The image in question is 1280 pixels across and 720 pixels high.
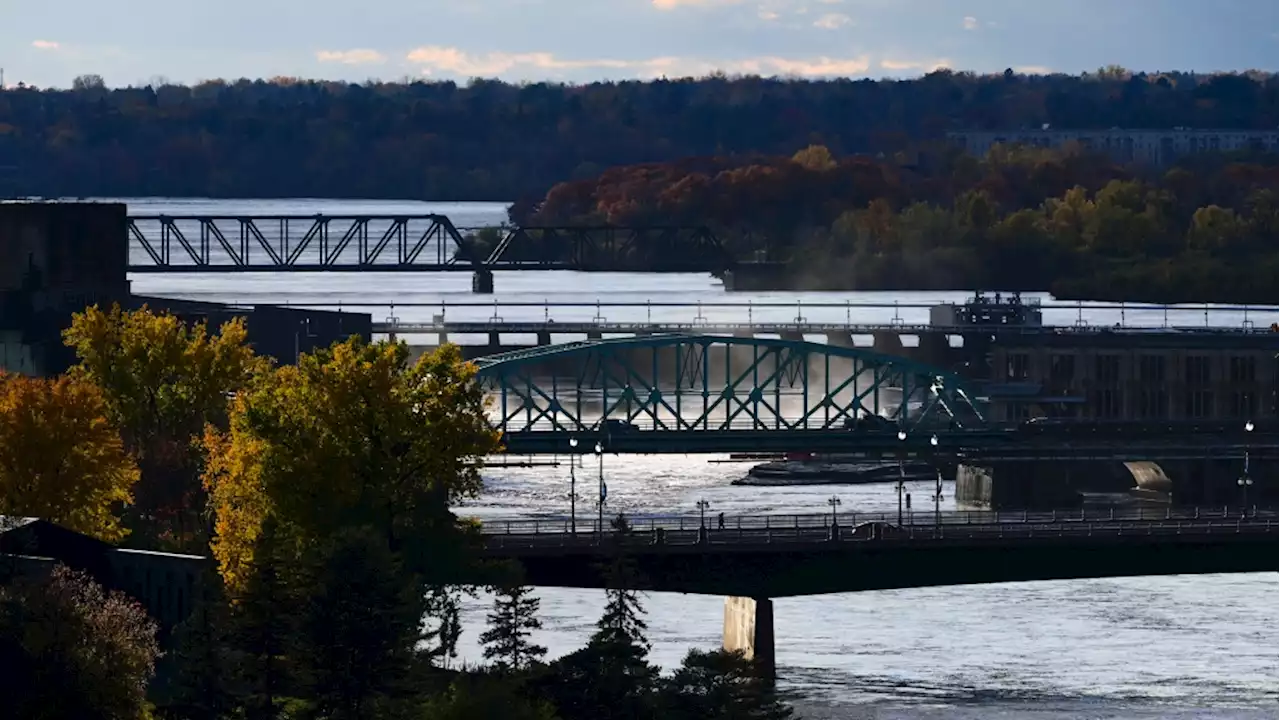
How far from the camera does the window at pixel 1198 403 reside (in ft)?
472

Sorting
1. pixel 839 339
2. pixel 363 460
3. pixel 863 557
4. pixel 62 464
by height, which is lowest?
pixel 863 557

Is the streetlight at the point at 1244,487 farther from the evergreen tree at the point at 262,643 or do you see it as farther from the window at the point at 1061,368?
the evergreen tree at the point at 262,643

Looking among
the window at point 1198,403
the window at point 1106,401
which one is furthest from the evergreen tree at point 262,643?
the window at point 1198,403

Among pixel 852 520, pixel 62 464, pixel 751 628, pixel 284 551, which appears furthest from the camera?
pixel 852 520

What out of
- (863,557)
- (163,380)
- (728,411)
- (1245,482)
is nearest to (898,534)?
(863,557)

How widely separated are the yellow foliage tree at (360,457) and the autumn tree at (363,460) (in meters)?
0.02

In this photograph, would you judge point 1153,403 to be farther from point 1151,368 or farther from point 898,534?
point 898,534

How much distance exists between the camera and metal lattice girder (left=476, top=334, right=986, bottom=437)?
125m

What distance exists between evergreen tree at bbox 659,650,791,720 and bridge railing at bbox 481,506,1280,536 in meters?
19.7

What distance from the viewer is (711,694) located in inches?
2251

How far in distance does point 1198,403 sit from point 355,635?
92.6 m

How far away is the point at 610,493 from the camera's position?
114 meters

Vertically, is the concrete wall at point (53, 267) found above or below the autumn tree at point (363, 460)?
above

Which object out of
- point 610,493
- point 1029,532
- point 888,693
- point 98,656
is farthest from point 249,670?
A: point 610,493
